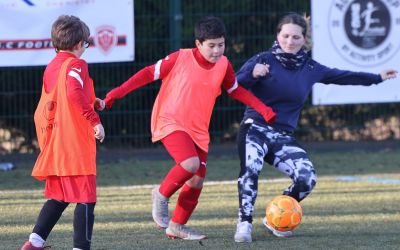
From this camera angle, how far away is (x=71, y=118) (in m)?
6.14

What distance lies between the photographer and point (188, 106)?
7.09 metres

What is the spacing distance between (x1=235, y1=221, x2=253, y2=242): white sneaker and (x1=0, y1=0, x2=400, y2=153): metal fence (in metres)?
5.89

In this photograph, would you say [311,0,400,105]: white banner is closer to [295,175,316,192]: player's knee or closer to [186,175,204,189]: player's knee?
[295,175,316,192]: player's knee

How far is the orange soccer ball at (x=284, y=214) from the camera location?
707cm

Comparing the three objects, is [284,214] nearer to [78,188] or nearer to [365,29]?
[78,188]

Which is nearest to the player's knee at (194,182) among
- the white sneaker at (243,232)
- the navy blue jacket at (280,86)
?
the white sneaker at (243,232)

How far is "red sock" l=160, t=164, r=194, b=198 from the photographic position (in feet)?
23.0

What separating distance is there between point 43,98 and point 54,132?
0.22m

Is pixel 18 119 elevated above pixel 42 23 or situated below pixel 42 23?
below

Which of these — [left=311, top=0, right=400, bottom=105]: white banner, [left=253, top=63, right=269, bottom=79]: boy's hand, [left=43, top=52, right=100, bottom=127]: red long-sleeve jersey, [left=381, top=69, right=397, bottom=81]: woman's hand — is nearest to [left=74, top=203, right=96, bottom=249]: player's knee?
[left=43, top=52, right=100, bottom=127]: red long-sleeve jersey

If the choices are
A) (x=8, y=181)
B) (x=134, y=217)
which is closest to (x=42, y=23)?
(x=8, y=181)

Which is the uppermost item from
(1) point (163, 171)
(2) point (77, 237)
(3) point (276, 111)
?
(3) point (276, 111)

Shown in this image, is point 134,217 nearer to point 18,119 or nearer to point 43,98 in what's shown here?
point 43,98

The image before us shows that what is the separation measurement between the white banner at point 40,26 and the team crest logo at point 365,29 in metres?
2.73
